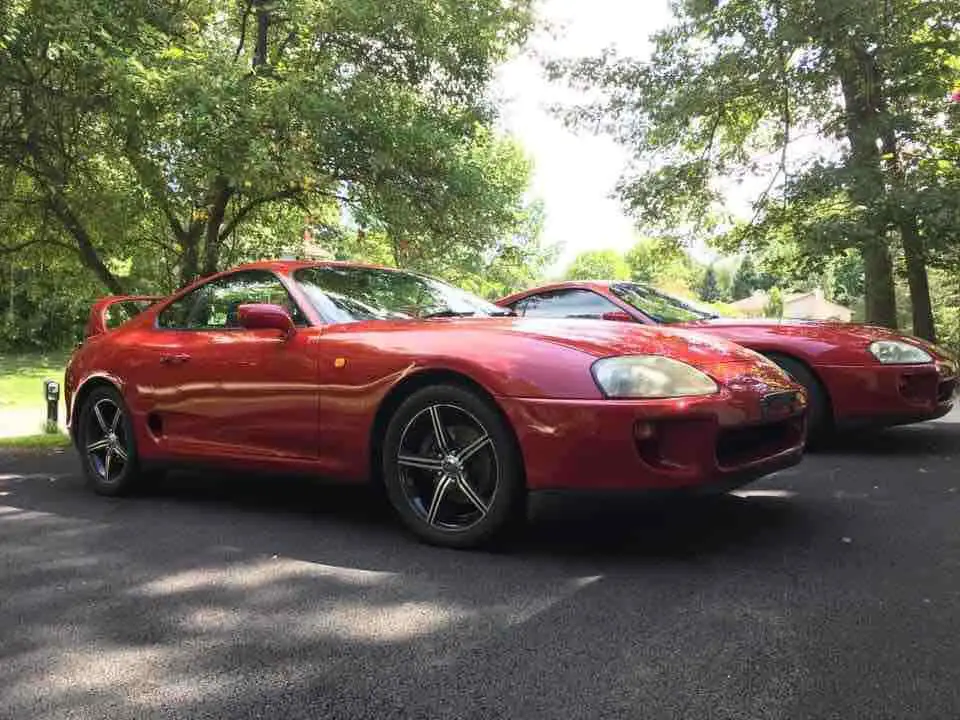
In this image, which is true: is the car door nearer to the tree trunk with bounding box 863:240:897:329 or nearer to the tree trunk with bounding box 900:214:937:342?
the tree trunk with bounding box 900:214:937:342

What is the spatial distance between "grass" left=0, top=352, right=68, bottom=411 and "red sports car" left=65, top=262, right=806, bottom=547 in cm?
993

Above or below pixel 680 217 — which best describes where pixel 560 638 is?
below

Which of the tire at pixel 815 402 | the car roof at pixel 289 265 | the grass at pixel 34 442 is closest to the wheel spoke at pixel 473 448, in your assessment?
the car roof at pixel 289 265

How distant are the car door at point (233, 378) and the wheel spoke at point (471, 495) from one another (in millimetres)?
862

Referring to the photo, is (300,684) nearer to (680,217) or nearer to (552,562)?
(552,562)

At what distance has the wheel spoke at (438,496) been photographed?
3.48 metres

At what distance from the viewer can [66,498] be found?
496cm

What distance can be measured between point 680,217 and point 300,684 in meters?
14.5

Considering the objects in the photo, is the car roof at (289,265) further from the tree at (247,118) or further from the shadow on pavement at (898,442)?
the shadow on pavement at (898,442)

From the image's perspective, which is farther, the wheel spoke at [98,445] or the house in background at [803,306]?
the house in background at [803,306]

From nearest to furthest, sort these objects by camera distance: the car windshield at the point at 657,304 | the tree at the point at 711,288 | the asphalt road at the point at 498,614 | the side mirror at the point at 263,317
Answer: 1. the asphalt road at the point at 498,614
2. the side mirror at the point at 263,317
3. the car windshield at the point at 657,304
4. the tree at the point at 711,288

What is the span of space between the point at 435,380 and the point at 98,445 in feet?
8.71

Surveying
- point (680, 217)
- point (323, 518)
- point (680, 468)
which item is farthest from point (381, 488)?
point (680, 217)

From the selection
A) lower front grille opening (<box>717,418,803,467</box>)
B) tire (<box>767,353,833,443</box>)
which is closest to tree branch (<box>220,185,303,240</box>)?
tire (<box>767,353,833,443</box>)
